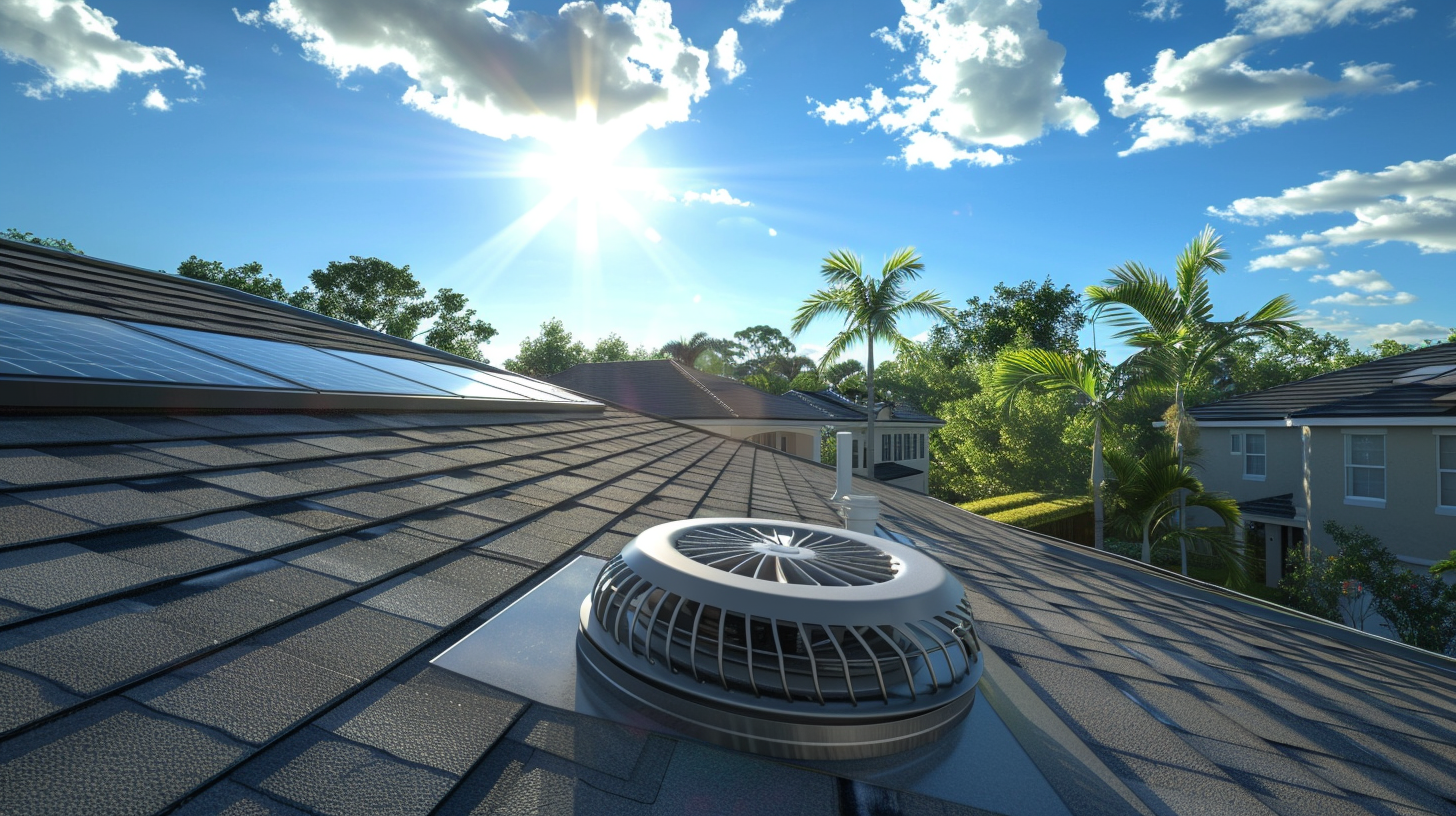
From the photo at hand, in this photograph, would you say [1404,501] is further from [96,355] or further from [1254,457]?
[96,355]

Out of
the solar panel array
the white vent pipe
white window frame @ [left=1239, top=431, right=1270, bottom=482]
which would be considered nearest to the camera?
the solar panel array

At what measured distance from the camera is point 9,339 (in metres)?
3.42

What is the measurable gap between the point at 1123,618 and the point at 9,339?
22.4 feet

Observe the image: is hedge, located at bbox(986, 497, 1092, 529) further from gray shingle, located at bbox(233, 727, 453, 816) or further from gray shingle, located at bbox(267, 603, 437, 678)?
gray shingle, located at bbox(233, 727, 453, 816)

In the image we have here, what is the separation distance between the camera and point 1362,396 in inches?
599

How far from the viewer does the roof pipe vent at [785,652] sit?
62.8 inches

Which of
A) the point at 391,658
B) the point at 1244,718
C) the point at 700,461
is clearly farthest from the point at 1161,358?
the point at 391,658

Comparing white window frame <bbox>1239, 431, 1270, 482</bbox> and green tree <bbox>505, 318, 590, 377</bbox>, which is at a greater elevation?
green tree <bbox>505, 318, 590, 377</bbox>

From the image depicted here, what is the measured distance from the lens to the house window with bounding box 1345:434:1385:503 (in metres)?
14.4

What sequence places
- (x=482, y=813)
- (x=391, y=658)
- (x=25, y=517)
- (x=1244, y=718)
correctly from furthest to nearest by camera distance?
(x=1244, y=718) → (x=25, y=517) → (x=391, y=658) → (x=482, y=813)

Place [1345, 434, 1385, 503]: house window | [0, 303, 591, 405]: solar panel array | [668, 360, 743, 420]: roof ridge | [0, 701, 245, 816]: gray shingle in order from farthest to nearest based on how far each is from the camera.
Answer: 1. [668, 360, 743, 420]: roof ridge
2. [1345, 434, 1385, 503]: house window
3. [0, 303, 591, 405]: solar panel array
4. [0, 701, 245, 816]: gray shingle

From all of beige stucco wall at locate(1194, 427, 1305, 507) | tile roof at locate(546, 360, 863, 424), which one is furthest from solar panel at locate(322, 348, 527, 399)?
beige stucco wall at locate(1194, 427, 1305, 507)

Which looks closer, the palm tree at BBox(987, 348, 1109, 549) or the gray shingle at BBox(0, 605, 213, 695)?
the gray shingle at BBox(0, 605, 213, 695)

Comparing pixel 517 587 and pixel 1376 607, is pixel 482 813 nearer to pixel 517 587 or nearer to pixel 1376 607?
pixel 517 587
